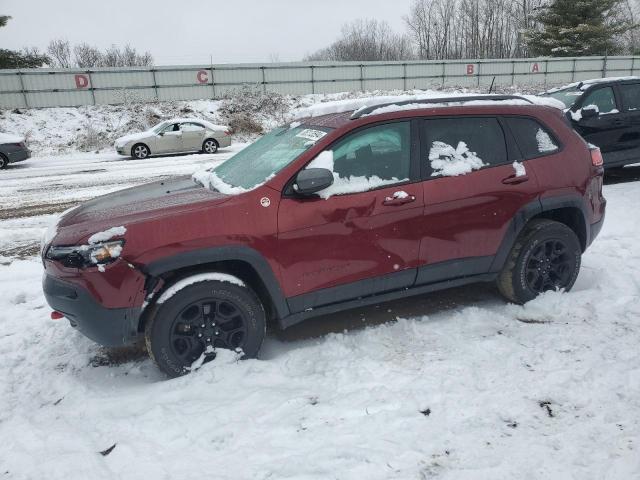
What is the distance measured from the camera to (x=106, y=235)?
2.86 metres

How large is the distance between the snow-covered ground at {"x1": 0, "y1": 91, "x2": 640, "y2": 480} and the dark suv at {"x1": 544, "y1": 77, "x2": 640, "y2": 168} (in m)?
4.93

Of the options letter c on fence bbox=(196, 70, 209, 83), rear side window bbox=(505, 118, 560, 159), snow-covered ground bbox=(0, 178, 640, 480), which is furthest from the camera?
letter c on fence bbox=(196, 70, 209, 83)

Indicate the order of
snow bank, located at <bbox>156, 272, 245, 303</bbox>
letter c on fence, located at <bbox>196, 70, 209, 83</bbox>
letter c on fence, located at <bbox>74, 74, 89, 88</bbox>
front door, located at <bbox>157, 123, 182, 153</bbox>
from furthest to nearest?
letter c on fence, located at <bbox>196, 70, 209, 83</bbox>, letter c on fence, located at <bbox>74, 74, 89, 88</bbox>, front door, located at <bbox>157, 123, 182, 153</bbox>, snow bank, located at <bbox>156, 272, 245, 303</bbox>

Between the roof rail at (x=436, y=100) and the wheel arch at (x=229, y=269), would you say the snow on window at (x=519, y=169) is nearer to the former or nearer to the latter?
the roof rail at (x=436, y=100)

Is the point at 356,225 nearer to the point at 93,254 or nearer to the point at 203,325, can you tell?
the point at 203,325

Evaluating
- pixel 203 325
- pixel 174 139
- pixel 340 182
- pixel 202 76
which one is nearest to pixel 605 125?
pixel 340 182

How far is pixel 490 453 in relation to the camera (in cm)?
235

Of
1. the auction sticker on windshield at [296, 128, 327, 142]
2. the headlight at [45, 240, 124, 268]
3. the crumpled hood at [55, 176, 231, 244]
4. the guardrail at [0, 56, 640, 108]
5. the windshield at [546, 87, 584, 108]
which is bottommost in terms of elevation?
the headlight at [45, 240, 124, 268]

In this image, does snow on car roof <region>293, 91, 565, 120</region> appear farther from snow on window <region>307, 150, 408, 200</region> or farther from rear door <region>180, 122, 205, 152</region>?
rear door <region>180, 122, 205, 152</region>

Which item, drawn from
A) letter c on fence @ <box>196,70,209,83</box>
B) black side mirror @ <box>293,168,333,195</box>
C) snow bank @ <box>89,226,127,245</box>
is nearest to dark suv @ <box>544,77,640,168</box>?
black side mirror @ <box>293,168,333,195</box>

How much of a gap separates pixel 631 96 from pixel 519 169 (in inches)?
260

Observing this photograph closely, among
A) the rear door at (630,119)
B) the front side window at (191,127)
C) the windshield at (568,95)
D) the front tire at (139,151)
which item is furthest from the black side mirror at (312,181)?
the front side window at (191,127)

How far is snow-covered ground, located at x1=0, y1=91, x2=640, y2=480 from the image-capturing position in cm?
234

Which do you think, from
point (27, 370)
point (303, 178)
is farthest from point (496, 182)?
point (27, 370)
